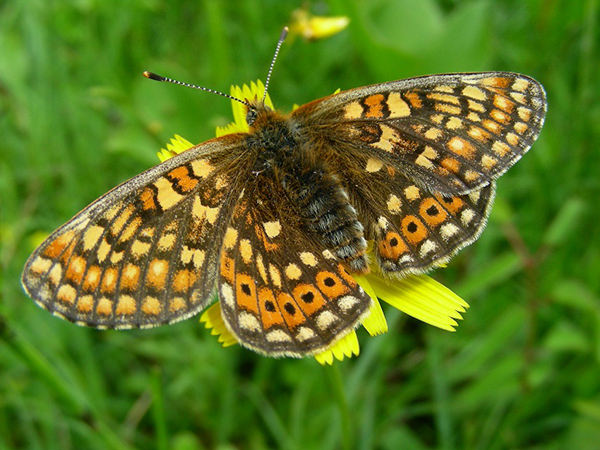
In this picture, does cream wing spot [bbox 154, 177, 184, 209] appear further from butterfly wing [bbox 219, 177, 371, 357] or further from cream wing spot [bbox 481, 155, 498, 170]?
cream wing spot [bbox 481, 155, 498, 170]

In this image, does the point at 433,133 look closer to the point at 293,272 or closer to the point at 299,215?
the point at 299,215

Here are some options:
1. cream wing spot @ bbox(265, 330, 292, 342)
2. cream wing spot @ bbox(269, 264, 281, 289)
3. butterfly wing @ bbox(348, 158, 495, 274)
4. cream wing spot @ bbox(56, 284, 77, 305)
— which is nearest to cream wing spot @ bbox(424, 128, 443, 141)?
butterfly wing @ bbox(348, 158, 495, 274)

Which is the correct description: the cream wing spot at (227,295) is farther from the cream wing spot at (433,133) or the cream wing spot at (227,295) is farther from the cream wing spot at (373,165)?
the cream wing spot at (433,133)

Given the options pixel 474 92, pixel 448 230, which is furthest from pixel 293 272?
pixel 474 92

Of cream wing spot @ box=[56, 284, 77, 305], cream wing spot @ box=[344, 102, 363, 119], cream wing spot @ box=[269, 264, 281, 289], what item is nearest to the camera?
cream wing spot @ box=[56, 284, 77, 305]

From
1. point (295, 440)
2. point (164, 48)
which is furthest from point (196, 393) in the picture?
point (164, 48)
